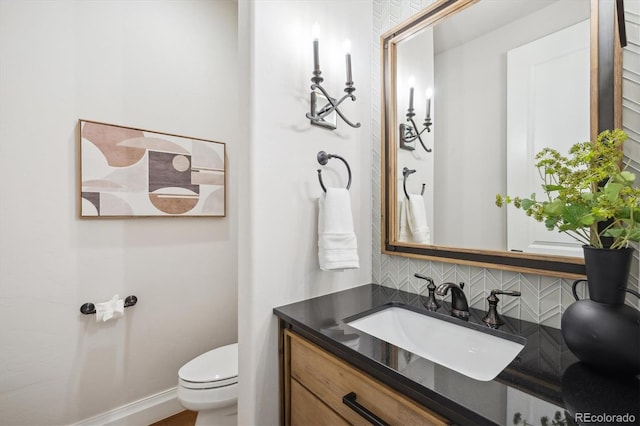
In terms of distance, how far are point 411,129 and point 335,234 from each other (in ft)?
2.00

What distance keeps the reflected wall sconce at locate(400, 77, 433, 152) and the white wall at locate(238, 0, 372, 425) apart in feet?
0.97

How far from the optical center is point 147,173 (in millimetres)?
1695

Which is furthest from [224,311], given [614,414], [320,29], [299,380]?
[614,414]

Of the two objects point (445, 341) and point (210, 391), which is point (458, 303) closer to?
point (445, 341)

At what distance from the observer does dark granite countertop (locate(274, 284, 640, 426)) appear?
52cm

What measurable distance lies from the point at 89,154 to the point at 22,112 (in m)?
0.30

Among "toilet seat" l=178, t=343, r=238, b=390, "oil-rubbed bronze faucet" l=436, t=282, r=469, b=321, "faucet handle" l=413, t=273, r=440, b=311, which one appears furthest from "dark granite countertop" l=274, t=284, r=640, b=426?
"toilet seat" l=178, t=343, r=238, b=390

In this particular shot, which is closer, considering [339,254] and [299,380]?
[299,380]

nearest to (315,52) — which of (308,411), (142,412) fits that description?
(308,411)

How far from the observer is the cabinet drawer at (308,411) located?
2.85ft

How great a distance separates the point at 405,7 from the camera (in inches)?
52.2

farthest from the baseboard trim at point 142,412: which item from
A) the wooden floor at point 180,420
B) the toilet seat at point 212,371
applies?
the toilet seat at point 212,371

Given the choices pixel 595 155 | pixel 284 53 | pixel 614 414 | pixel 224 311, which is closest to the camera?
pixel 614 414

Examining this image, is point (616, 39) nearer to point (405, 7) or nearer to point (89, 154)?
point (405, 7)
